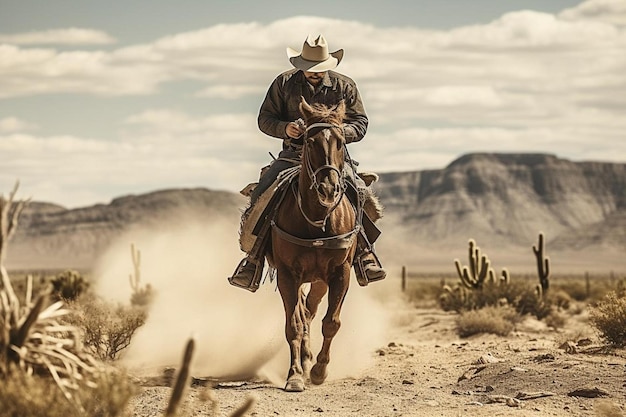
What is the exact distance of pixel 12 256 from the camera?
13425 cm

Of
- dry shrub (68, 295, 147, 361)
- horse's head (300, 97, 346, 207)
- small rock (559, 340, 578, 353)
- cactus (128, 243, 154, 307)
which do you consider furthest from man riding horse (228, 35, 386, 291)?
cactus (128, 243, 154, 307)

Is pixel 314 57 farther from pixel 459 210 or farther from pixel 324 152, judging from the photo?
pixel 459 210

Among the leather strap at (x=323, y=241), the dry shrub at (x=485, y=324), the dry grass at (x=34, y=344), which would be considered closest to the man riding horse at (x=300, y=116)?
the leather strap at (x=323, y=241)

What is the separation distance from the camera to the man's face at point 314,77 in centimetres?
1243

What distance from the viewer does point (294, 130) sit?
1132cm

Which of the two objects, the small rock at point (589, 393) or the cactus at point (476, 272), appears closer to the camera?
the small rock at point (589, 393)

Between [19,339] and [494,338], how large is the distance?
14388 mm

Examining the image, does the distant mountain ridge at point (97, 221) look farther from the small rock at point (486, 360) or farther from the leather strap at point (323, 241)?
the leather strap at point (323, 241)

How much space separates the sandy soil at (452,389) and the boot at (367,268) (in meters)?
1.16

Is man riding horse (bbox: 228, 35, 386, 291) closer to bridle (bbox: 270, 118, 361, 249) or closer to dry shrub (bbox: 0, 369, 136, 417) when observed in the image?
bridle (bbox: 270, 118, 361, 249)

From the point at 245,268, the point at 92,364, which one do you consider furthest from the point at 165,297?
the point at 92,364

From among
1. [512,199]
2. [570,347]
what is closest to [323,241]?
[570,347]

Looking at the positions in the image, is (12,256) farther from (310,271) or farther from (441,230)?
(310,271)

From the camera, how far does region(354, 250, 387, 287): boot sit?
12430 mm
